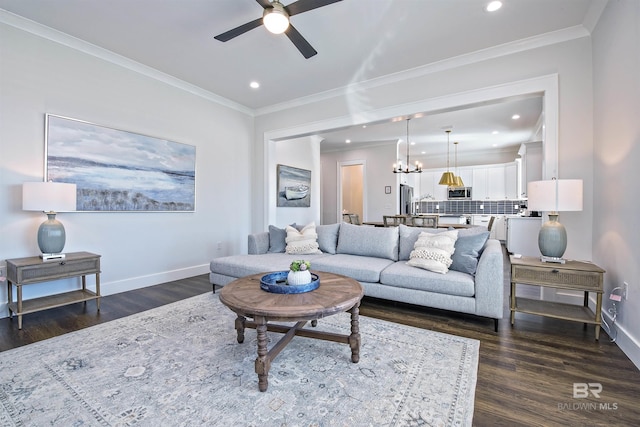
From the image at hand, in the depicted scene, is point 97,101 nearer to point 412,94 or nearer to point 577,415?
point 412,94

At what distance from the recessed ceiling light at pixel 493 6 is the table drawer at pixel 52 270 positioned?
15.0 ft

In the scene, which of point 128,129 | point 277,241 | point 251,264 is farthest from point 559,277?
point 128,129

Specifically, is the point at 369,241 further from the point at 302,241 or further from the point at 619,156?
the point at 619,156

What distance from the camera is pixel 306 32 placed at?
3043mm

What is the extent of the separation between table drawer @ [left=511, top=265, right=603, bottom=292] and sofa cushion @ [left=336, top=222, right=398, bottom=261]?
1278mm

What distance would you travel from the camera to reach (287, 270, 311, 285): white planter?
6.95 feet

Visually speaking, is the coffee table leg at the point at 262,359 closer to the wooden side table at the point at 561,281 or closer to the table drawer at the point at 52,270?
the wooden side table at the point at 561,281

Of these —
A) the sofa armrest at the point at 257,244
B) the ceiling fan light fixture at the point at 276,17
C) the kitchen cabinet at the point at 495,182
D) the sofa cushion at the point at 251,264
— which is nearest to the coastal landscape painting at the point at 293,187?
the sofa armrest at the point at 257,244

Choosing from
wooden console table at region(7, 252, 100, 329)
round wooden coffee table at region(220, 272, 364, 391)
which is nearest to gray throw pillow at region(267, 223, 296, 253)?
round wooden coffee table at region(220, 272, 364, 391)

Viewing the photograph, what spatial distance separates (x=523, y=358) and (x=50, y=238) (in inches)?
167

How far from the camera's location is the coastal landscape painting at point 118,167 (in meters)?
3.20

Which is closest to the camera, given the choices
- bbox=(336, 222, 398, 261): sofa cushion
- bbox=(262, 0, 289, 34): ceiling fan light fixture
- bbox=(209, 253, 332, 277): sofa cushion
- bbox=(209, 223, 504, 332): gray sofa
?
bbox=(262, 0, 289, 34): ceiling fan light fixture

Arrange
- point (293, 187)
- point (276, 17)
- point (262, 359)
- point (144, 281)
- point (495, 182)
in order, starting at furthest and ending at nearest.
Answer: point (495, 182)
point (293, 187)
point (144, 281)
point (276, 17)
point (262, 359)

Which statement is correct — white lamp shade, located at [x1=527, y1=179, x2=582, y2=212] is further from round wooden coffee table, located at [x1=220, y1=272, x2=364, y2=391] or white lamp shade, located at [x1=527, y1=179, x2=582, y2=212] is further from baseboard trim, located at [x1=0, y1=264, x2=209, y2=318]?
baseboard trim, located at [x1=0, y1=264, x2=209, y2=318]
